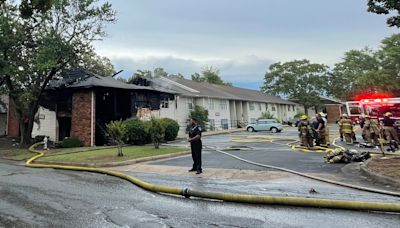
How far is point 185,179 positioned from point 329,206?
15.3 ft

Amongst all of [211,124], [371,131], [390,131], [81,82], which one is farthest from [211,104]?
[390,131]

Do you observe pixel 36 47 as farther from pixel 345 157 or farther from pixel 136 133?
pixel 345 157

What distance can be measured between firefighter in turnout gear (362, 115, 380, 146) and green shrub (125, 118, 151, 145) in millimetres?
12776

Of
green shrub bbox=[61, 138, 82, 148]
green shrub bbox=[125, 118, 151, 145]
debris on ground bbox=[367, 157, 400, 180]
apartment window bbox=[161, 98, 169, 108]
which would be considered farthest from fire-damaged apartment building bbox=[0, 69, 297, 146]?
debris on ground bbox=[367, 157, 400, 180]

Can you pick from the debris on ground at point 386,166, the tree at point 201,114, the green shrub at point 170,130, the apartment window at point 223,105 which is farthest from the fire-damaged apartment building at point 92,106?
the debris on ground at point 386,166

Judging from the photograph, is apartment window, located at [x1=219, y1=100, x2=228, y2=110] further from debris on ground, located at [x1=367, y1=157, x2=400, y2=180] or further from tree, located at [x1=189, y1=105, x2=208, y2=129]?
debris on ground, located at [x1=367, y1=157, x2=400, y2=180]

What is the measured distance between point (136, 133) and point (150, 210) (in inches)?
671

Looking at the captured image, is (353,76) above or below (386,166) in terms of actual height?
above

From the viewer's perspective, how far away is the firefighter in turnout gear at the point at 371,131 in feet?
58.2

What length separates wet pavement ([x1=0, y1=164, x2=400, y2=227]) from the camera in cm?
568

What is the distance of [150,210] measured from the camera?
6.59 metres

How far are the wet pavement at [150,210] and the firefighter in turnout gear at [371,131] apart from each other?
416 inches

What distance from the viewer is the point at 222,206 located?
6.84 metres

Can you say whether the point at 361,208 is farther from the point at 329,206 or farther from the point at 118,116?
the point at 118,116
